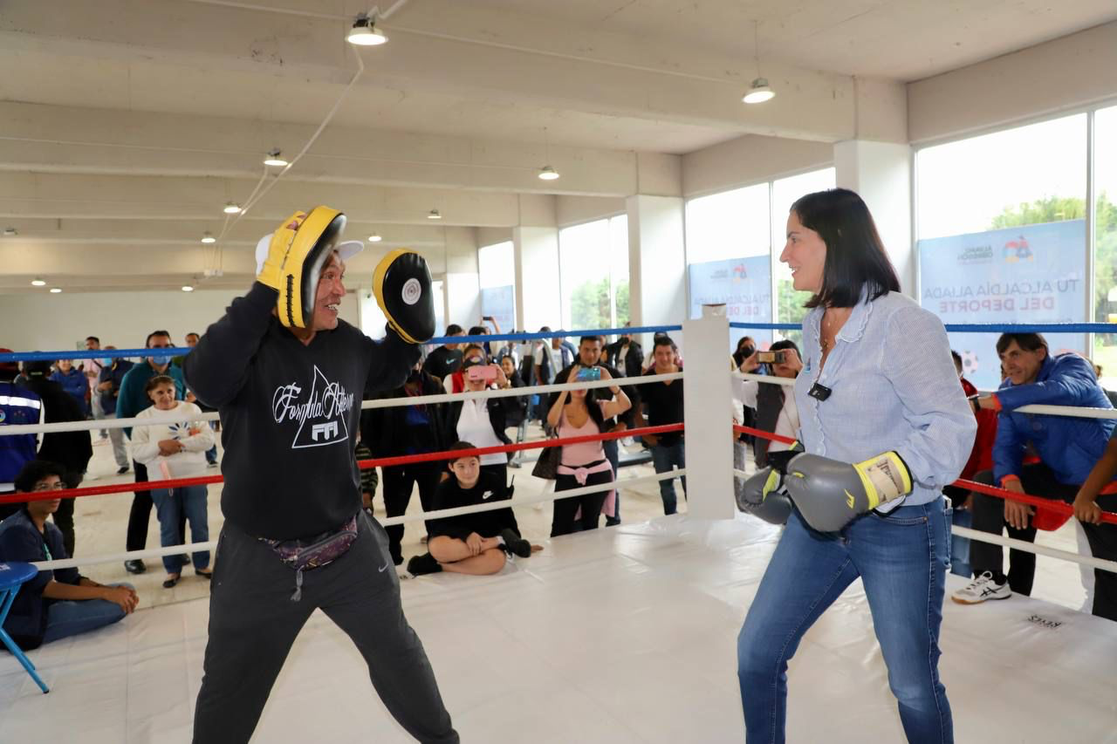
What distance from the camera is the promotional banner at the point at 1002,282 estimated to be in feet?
21.1

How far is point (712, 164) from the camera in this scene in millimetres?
9922

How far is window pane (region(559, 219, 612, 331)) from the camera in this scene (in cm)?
1227

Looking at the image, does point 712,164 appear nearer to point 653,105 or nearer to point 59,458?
point 653,105

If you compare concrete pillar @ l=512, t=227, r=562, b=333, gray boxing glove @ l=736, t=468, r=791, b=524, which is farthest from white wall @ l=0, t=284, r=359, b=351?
gray boxing glove @ l=736, t=468, r=791, b=524

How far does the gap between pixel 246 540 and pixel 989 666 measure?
195cm

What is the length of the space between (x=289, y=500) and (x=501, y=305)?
1407 cm

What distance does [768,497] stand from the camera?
64.4 inches

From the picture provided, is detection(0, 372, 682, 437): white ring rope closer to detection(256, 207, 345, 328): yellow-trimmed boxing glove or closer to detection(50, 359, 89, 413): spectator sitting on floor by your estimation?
detection(256, 207, 345, 328): yellow-trimmed boxing glove

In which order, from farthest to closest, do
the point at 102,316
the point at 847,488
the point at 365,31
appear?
the point at 102,316 < the point at 365,31 < the point at 847,488

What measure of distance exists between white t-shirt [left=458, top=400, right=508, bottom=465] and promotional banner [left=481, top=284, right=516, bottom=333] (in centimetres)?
998

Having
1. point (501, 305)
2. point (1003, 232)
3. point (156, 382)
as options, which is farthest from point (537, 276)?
point (156, 382)

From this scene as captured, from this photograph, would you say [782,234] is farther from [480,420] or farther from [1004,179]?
[480,420]

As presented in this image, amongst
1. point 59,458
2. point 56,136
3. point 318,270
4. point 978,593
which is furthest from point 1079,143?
point 56,136

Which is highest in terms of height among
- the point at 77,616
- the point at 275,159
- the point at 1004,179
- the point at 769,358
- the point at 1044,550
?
the point at 275,159
